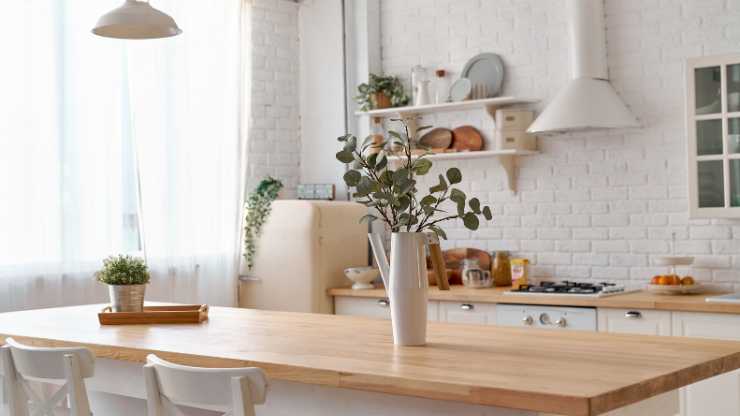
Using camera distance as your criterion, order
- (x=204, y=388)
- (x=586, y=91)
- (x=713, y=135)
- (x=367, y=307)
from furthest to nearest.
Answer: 1. (x=367, y=307)
2. (x=586, y=91)
3. (x=713, y=135)
4. (x=204, y=388)

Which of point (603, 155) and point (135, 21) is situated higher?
point (135, 21)

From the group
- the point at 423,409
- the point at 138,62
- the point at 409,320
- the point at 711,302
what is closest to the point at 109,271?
the point at 409,320

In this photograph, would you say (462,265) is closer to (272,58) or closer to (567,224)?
(567,224)

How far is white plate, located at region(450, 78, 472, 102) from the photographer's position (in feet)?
21.1

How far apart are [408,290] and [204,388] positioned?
2.68 ft

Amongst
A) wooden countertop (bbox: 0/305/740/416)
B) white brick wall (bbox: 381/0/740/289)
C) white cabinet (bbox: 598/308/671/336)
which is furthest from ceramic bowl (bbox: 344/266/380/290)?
wooden countertop (bbox: 0/305/740/416)

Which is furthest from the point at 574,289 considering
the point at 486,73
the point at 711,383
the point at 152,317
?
the point at 152,317

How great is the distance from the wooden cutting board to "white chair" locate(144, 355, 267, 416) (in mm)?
4138

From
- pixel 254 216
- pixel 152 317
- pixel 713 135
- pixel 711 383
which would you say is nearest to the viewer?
pixel 152 317

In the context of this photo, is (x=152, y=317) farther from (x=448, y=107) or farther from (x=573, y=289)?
(x=448, y=107)

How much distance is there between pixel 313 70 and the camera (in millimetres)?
7375

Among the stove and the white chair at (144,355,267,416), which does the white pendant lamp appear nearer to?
the white chair at (144,355,267,416)

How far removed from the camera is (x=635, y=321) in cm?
513

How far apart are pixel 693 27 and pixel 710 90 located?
1.88 ft
